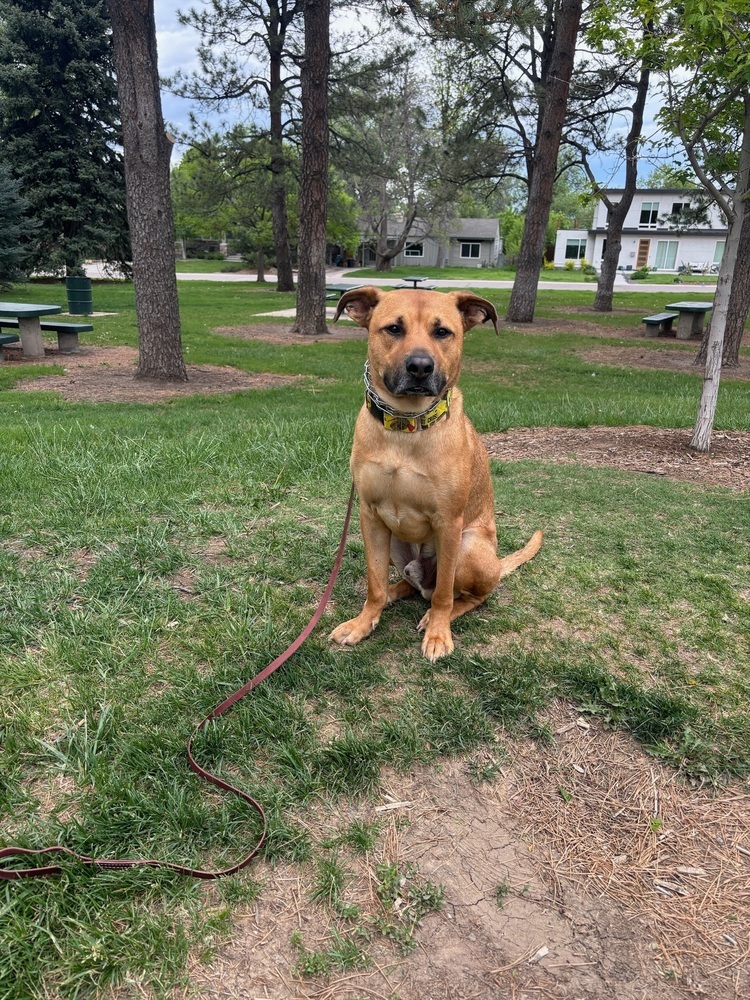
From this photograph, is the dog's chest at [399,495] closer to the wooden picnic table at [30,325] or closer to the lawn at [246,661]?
the lawn at [246,661]

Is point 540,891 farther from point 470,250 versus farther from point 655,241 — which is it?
point 470,250

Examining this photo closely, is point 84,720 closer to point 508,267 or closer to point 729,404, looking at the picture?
point 729,404

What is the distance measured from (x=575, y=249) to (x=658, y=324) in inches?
2192

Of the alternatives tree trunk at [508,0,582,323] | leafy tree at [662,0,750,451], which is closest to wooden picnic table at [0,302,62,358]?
leafy tree at [662,0,750,451]

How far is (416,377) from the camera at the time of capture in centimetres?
251

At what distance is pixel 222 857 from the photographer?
1.90m

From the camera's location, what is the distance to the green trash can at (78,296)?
17.3 metres

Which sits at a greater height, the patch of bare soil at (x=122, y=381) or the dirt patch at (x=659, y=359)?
the dirt patch at (x=659, y=359)

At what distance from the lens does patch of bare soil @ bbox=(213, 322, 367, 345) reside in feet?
47.2

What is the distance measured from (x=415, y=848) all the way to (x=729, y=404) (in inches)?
313

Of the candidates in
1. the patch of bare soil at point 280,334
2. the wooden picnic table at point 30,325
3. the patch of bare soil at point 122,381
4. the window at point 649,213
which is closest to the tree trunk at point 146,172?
the patch of bare soil at point 122,381

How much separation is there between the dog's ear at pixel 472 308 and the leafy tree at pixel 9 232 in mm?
19697

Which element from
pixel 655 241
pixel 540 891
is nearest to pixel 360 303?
pixel 540 891

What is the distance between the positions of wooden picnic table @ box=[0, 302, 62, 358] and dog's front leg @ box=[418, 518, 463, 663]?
10.8 meters
